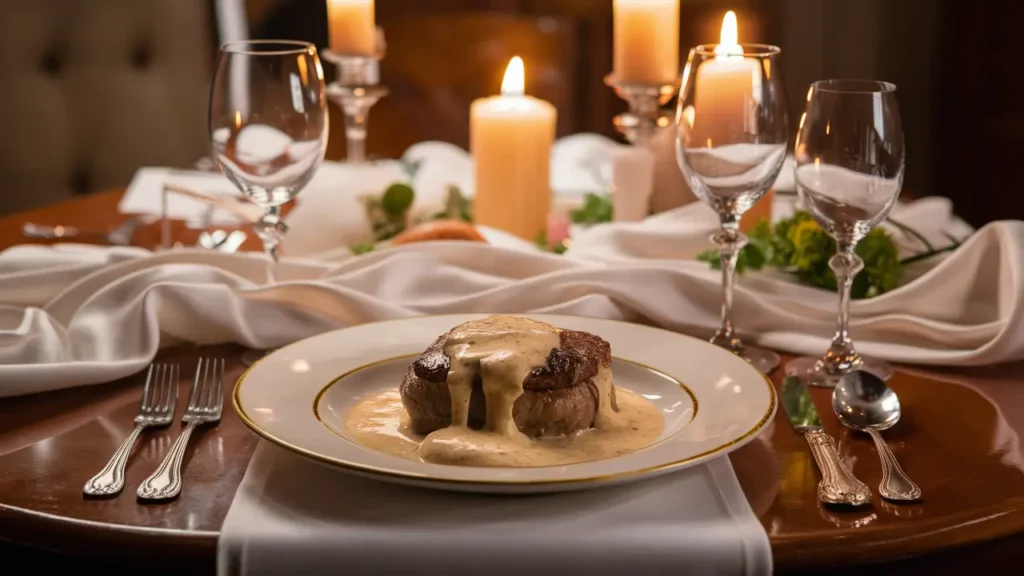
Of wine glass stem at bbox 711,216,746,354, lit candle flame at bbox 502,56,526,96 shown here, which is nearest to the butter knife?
wine glass stem at bbox 711,216,746,354

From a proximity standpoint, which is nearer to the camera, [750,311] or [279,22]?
[750,311]

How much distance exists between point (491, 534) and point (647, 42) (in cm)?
116

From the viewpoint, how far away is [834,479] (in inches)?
35.0

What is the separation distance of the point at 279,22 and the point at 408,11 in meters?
0.49

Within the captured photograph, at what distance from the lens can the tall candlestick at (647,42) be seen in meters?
1.78

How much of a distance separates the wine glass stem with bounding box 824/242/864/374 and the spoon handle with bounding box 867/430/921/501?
0.74ft

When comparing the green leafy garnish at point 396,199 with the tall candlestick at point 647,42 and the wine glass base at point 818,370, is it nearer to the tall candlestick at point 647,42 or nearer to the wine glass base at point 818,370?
the tall candlestick at point 647,42

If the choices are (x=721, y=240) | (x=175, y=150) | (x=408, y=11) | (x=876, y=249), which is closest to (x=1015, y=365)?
(x=876, y=249)

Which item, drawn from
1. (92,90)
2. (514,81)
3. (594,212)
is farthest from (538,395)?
(92,90)

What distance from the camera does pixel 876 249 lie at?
1.37m

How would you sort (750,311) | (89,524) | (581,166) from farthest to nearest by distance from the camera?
(581,166)
(750,311)
(89,524)

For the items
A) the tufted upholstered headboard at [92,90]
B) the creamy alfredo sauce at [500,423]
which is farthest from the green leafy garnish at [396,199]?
the tufted upholstered headboard at [92,90]

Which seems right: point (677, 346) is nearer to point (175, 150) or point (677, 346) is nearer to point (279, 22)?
point (175, 150)

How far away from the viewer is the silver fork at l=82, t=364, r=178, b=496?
0.88 m
